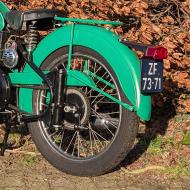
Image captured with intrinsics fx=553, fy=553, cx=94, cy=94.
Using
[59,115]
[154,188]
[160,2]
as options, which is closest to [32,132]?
[59,115]

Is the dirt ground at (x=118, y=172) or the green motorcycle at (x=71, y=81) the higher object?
the green motorcycle at (x=71, y=81)

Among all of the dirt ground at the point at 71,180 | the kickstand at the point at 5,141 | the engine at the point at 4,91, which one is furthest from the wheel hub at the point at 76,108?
the kickstand at the point at 5,141

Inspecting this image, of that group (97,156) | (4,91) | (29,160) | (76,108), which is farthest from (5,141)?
(97,156)

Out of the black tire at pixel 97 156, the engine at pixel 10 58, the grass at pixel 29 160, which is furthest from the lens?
the grass at pixel 29 160

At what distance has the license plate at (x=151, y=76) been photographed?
413cm

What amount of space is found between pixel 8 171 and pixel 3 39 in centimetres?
115

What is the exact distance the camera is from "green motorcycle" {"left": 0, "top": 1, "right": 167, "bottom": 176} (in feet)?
13.9

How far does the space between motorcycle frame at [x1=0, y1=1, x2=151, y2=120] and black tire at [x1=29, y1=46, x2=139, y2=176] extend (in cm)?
5

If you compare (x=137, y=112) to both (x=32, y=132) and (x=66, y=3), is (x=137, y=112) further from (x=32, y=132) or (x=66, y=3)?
(x=66, y=3)

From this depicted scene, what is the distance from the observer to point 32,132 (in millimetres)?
4859

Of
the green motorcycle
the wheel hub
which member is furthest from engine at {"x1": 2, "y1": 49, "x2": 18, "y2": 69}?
the wheel hub

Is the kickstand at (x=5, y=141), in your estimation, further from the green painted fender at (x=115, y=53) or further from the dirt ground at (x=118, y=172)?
the green painted fender at (x=115, y=53)

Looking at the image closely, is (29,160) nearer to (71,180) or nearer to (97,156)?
(71,180)

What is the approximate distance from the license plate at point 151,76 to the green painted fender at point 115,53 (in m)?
0.06
